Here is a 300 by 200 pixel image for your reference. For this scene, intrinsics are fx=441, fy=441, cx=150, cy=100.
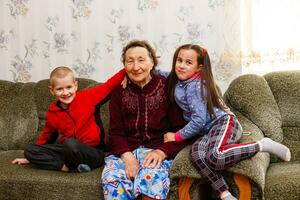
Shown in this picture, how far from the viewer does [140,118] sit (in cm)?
232

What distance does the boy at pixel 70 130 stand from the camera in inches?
89.6

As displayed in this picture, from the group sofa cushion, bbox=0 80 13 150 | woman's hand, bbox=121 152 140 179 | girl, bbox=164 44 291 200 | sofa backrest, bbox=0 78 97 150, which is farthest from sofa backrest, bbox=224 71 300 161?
sofa cushion, bbox=0 80 13 150

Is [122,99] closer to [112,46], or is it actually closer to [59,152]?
[59,152]

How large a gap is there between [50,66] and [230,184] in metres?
1.83

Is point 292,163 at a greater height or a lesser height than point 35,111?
lesser

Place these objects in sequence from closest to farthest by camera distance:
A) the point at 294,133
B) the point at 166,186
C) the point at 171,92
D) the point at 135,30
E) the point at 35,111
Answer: the point at 166,186 < the point at 171,92 < the point at 294,133 < the point at 35,111 < the point at 135,30

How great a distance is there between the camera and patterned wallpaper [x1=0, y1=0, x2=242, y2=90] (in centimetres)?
308

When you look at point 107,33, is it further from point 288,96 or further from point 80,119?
point 288,96

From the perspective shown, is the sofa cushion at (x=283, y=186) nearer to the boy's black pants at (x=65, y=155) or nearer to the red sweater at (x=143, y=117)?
the red sweater at (x=143, y=117)

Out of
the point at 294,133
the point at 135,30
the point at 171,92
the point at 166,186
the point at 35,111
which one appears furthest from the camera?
Result: the point at 135,30

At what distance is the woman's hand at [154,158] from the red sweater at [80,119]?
1.42 feet

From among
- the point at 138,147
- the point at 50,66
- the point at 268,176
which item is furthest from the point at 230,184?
the point at 50,66

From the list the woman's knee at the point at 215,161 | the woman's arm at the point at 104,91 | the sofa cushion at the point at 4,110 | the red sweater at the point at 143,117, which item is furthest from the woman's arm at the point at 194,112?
the sofa cushion at the point at 4,110

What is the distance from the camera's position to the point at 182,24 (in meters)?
3.12
